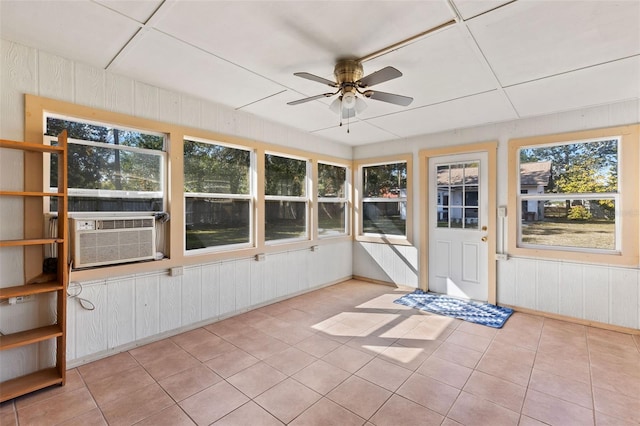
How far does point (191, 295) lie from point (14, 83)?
Answer: 7.87 feet

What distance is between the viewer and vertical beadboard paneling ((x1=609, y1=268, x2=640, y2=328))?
10.7 feet

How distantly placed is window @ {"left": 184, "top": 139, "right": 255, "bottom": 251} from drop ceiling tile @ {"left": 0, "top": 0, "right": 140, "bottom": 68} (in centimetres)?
123

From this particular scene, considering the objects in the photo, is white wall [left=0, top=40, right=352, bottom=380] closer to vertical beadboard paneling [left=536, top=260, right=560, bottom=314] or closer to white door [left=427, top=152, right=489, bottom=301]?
white door [left=427, top=152, right=489, bottom=301]

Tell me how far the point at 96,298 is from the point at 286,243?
2381 millimetres

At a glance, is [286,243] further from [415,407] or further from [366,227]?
[415,407]

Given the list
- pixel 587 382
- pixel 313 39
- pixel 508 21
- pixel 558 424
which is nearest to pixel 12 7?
pixel 313 39

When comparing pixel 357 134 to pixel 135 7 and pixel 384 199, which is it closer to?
pixel 384 199

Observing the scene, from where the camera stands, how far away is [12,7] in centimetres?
184

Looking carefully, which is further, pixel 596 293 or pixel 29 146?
pixel 596 293

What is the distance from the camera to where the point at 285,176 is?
4.56 meters

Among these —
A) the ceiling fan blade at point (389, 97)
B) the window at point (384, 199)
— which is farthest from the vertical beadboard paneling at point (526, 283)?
the ceiling fan blade at point (389, 97)

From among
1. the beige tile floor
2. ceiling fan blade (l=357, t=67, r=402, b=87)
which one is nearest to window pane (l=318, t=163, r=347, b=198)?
the beige tile floor

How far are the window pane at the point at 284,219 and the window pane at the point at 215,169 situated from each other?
1.67 ft

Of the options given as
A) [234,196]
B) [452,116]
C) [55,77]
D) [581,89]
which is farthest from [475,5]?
[55,77]
